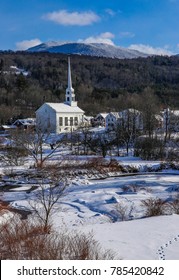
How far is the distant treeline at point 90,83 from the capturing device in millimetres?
77125

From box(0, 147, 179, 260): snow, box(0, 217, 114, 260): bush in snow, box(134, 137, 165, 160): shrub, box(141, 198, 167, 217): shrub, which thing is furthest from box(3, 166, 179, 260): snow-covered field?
box(134, 137, 165, 160): shrub

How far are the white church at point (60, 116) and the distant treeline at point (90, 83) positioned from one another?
9.80 meters

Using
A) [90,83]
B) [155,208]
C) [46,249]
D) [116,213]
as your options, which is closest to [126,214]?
[116,213]

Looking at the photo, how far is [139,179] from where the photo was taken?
83.1 feet

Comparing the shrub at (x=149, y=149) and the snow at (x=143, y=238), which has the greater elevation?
the shrub at (x=149, y=149)

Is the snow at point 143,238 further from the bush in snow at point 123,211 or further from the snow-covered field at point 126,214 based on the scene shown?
the bush in snow at point 123,211

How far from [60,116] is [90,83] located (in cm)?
6318

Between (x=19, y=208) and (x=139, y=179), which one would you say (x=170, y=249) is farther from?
(x=139, y=179)

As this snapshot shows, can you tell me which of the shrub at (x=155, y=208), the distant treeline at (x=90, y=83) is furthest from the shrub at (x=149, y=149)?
the distant treeline at (x=90, y=83)

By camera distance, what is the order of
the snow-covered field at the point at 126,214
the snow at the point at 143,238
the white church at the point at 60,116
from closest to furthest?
the snow at the point at 143,238, the snow-covered field at the point at 126,214, the white church at the point at 60,116

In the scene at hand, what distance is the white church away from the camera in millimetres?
55188

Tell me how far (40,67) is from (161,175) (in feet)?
344

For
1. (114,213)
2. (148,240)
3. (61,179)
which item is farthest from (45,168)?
(148,240)

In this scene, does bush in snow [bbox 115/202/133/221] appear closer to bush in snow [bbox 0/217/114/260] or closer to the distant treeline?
bush in snow [bbox 0/217/114/260]
